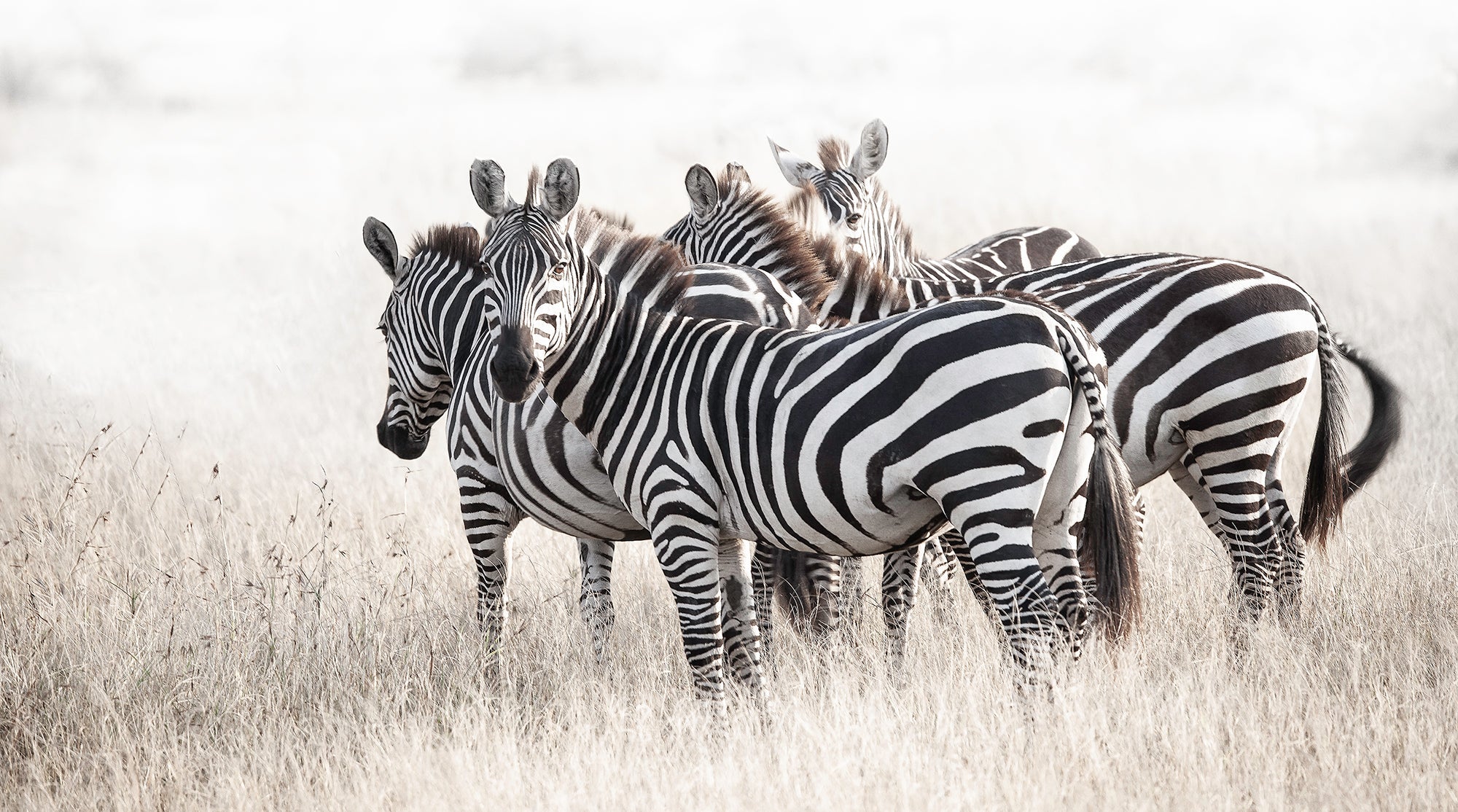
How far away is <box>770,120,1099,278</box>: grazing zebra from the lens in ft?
26.7

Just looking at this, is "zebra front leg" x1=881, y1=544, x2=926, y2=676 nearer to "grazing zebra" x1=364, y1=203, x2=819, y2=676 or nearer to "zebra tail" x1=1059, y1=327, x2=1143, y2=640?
"grazing zebra" x1=364, y1=203, x2=819, y2=676

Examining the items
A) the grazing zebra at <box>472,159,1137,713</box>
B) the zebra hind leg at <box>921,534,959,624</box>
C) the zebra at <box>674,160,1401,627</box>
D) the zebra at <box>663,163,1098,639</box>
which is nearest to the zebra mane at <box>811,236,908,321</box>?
the zebra at <box>674,160,1401,627</box>

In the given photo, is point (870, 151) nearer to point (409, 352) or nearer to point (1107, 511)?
point (409, 352)

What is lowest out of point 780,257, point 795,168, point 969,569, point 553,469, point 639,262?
point 969,569

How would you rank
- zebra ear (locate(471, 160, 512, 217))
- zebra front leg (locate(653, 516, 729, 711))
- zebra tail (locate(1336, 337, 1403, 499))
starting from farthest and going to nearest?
zebra tail (locate(1336, 337, 1403, 499)) → zebra ear (locate(471, 160, 512, 217)) → zebra front leg (locate(653, 516, 729, 711))

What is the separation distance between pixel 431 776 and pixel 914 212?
19.8 meters

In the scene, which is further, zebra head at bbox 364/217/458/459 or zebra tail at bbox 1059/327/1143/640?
zebra head at bbox 364/217/458/459

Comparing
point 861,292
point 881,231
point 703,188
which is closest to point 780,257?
point 861,292

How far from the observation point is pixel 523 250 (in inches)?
168

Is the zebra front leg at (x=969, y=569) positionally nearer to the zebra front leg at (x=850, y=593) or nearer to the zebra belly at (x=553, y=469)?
the zebra front leg at (x=850, y=593)

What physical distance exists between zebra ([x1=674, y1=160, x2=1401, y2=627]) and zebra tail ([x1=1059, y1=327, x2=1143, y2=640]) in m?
1.25

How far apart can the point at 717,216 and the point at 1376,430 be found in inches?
157

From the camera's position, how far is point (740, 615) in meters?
4.96

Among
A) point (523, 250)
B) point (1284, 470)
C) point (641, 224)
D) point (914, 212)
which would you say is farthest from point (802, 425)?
point (914, 212)
